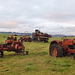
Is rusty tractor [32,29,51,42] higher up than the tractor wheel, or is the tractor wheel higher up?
rusty tractor [32,29,51,42]

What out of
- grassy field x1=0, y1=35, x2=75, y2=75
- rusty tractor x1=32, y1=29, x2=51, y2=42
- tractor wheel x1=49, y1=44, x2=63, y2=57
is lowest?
grassy field x1=0, y1=35, x2=75, y2=75

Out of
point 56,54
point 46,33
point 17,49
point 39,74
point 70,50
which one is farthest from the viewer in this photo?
point 46,33

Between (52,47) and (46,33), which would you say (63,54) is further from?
(46,33)

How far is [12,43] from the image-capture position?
9.93 meters

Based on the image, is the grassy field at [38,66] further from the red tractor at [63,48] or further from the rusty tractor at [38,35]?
the rusty tractor at [38,35]

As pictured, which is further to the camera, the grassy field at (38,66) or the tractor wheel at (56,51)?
the tractor wheel at (56,51)

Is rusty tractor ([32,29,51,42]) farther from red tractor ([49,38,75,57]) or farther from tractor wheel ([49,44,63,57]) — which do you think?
red tractor ([49,38,75,57])

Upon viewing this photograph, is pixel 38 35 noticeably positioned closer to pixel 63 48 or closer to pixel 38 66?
pixel 63 48

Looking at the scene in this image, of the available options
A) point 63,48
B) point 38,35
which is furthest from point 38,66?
point 38,35

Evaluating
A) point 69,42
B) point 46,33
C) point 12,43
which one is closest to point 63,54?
point 69,42

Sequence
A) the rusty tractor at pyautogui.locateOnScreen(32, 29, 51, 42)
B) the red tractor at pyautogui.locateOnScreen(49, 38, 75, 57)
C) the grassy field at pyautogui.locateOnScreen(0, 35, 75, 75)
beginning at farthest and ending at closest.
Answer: the rusty tractor at pyautogui.locateOnScreen(32, 29, 51, 42)
the red tractor at pyautogui.locateOnScreen(49, 38, 75, 57)
the grassy field at pyautogui.locateOnScreen(0, 35, 75, 75)

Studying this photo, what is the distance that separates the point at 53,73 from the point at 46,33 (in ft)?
69.5

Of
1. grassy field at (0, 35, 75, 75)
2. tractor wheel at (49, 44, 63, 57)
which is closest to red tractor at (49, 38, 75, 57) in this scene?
tractor wheel at (49, 44, 63, 57)

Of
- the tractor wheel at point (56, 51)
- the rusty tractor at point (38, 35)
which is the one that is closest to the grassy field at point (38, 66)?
the tractor wheel at point (56, 51)
